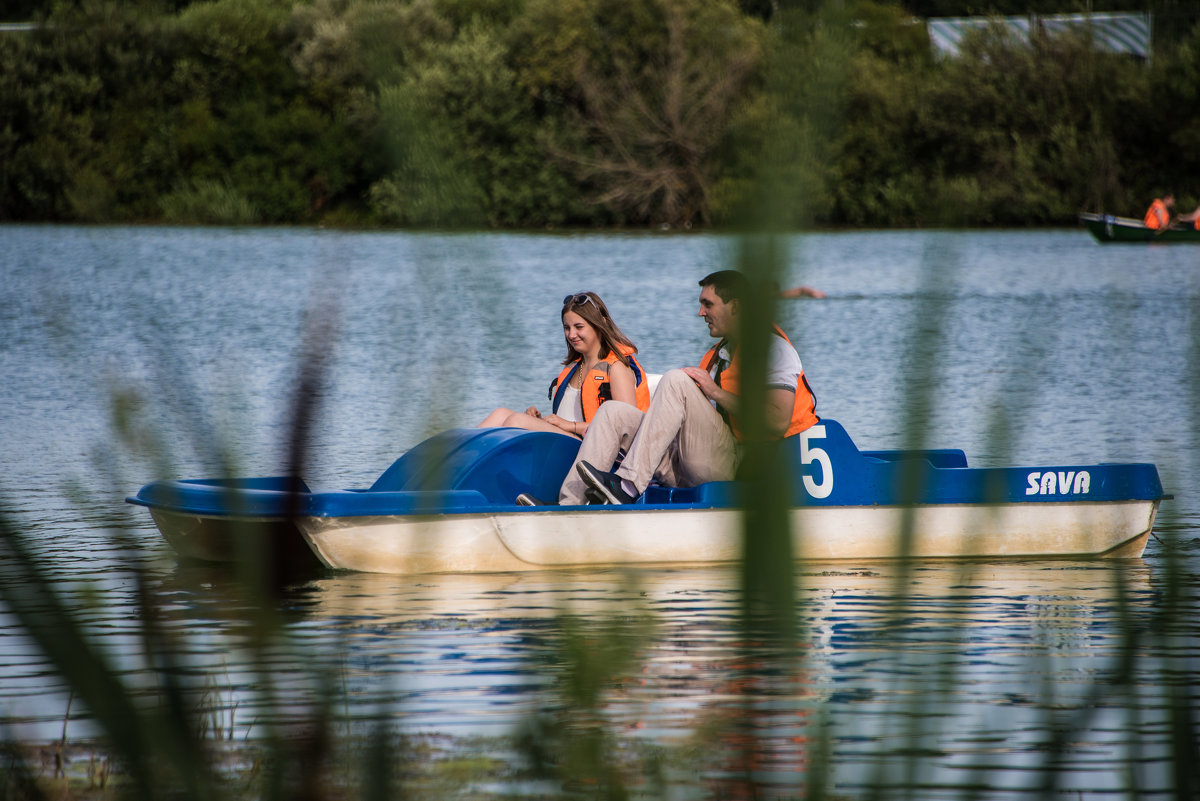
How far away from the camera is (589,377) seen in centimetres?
759

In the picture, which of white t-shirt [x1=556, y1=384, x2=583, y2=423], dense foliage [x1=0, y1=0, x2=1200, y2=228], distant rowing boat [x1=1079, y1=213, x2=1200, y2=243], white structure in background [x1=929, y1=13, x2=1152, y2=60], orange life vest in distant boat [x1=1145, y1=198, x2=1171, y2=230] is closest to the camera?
white t-shirt [x1=556, y1=384, x2=583, y2=423]

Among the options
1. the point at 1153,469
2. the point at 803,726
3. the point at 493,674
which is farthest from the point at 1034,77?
the point at 803,726

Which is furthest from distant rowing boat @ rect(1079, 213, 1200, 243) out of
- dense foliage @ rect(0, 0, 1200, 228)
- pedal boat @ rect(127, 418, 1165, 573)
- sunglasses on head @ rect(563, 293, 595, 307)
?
sunglasses on head @ rect(563, 293, 595, 307)

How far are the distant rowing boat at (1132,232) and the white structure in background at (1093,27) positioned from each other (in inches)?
367

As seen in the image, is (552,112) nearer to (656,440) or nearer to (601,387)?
(601,387)

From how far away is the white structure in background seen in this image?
47.7 m

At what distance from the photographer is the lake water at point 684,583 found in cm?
139

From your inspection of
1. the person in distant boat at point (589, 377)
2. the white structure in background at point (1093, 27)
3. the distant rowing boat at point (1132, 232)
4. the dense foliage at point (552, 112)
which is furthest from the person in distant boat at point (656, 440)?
the white structure in background at point (1093, 27)

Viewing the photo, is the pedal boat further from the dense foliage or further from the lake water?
the dense foliage

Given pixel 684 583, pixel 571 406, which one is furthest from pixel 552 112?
pixel 684 583

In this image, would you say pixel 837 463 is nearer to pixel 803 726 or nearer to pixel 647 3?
pixel 803 726

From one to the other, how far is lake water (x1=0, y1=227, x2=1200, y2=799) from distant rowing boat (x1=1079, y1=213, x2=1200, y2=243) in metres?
18.1

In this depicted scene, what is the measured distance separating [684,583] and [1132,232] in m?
35.0

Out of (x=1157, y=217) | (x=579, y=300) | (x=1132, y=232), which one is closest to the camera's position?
(x=579, y=300)
